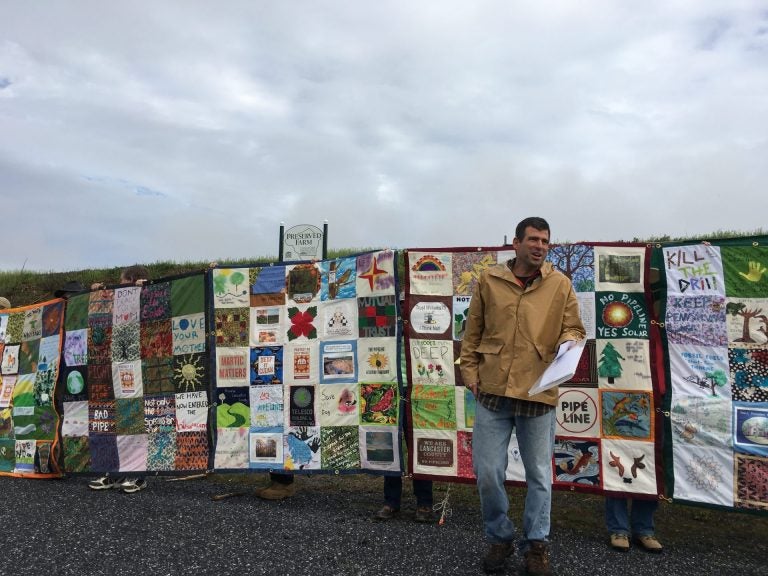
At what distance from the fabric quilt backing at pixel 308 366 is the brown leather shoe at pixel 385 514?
320 mm

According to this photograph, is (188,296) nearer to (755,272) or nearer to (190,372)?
(190,372)

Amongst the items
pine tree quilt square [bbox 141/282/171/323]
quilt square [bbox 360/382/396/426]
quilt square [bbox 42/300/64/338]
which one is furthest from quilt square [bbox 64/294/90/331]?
quilt square [bbox 360/382/396/426]

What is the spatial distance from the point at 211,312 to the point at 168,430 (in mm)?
1370

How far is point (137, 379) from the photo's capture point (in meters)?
6.56

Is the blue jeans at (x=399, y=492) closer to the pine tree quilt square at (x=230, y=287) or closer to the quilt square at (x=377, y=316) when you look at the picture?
the quilt square at (x=377, y=316)

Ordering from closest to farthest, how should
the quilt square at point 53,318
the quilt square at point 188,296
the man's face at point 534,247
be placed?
1. the man's face at point 534,247
2. the quilt square at point 188,296
3. the quilt square at point 53,318

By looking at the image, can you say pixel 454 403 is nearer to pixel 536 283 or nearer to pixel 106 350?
pixel 536 283

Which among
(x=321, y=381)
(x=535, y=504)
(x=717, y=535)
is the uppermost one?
(x=321, y=381)

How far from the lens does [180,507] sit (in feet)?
17.8

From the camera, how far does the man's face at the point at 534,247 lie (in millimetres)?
3840

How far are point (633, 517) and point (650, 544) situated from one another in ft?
0.82

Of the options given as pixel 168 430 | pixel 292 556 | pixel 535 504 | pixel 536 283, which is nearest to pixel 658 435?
pixel 535 504

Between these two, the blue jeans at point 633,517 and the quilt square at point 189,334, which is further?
the quilt square at point 189,334

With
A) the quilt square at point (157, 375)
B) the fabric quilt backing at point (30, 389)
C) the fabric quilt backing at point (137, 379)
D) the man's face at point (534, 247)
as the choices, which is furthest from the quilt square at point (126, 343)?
the man's face at point (534, 247)
